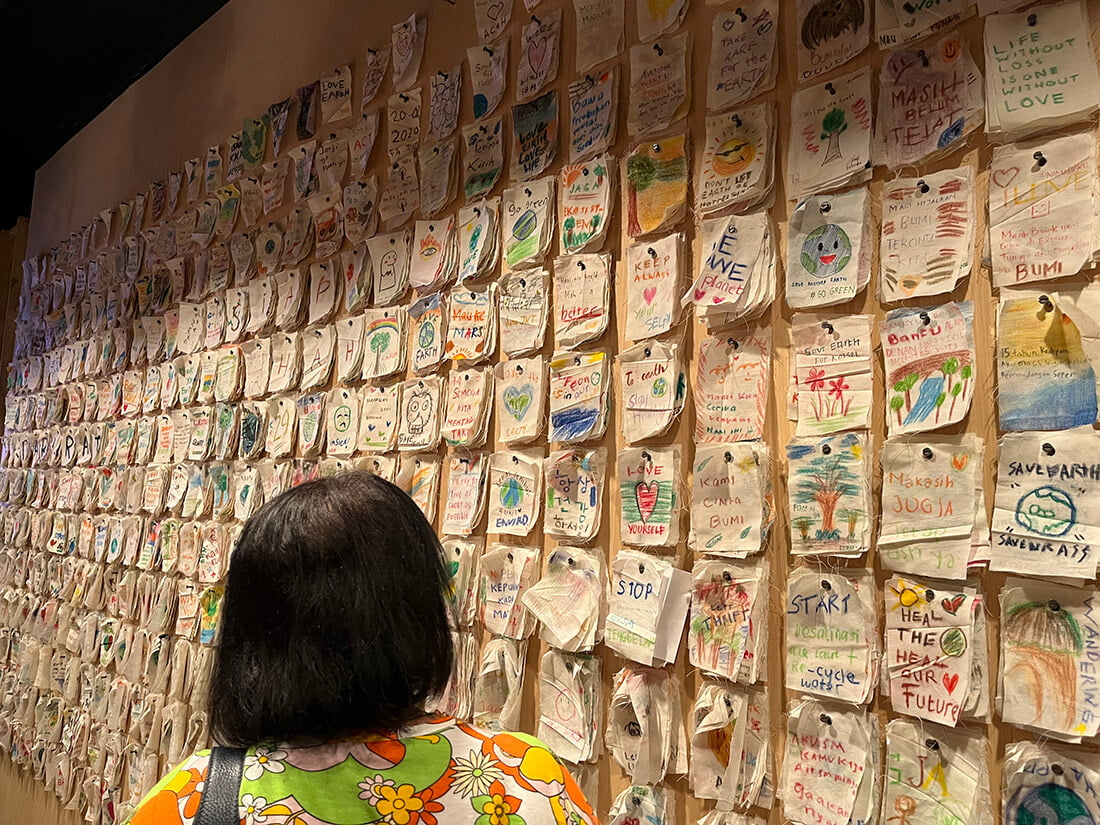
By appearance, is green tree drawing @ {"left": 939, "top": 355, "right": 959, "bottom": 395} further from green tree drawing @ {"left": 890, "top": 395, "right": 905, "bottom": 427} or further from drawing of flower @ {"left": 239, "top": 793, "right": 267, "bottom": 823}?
drawing of flower @ {"left": 239, "top": 793, "right": 267, "bottom": 823}

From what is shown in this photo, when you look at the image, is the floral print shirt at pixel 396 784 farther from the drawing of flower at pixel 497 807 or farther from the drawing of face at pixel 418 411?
the drawing of face at pixel 418 411

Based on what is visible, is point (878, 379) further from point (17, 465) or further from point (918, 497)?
point (17, 465)

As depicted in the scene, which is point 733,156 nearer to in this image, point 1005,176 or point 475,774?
point 1005,176

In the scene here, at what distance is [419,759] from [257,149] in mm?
2020

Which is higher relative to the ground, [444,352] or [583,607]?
[444,352]

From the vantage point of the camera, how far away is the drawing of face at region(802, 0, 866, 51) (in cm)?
110

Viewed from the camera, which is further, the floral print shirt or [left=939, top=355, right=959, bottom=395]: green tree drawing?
[left=939, top=355, right=959, bottom=395]: green tree drawing

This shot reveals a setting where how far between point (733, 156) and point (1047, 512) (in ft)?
2.01

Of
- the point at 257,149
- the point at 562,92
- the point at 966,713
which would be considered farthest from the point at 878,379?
the point at 257,149

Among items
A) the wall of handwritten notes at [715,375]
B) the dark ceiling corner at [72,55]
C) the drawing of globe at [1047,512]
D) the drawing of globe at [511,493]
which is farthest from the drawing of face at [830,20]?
the dark ceiling corner at [72,55]

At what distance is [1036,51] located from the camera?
925 mm

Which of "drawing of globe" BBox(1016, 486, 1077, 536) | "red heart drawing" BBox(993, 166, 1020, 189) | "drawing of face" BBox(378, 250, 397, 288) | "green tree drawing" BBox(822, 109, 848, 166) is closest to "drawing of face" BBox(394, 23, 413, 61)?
"drawing of face" BBox(378, 250, 397, 288)

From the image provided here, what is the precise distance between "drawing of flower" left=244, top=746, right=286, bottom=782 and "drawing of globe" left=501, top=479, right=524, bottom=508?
779 mm

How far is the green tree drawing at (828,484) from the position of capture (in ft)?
3.37
